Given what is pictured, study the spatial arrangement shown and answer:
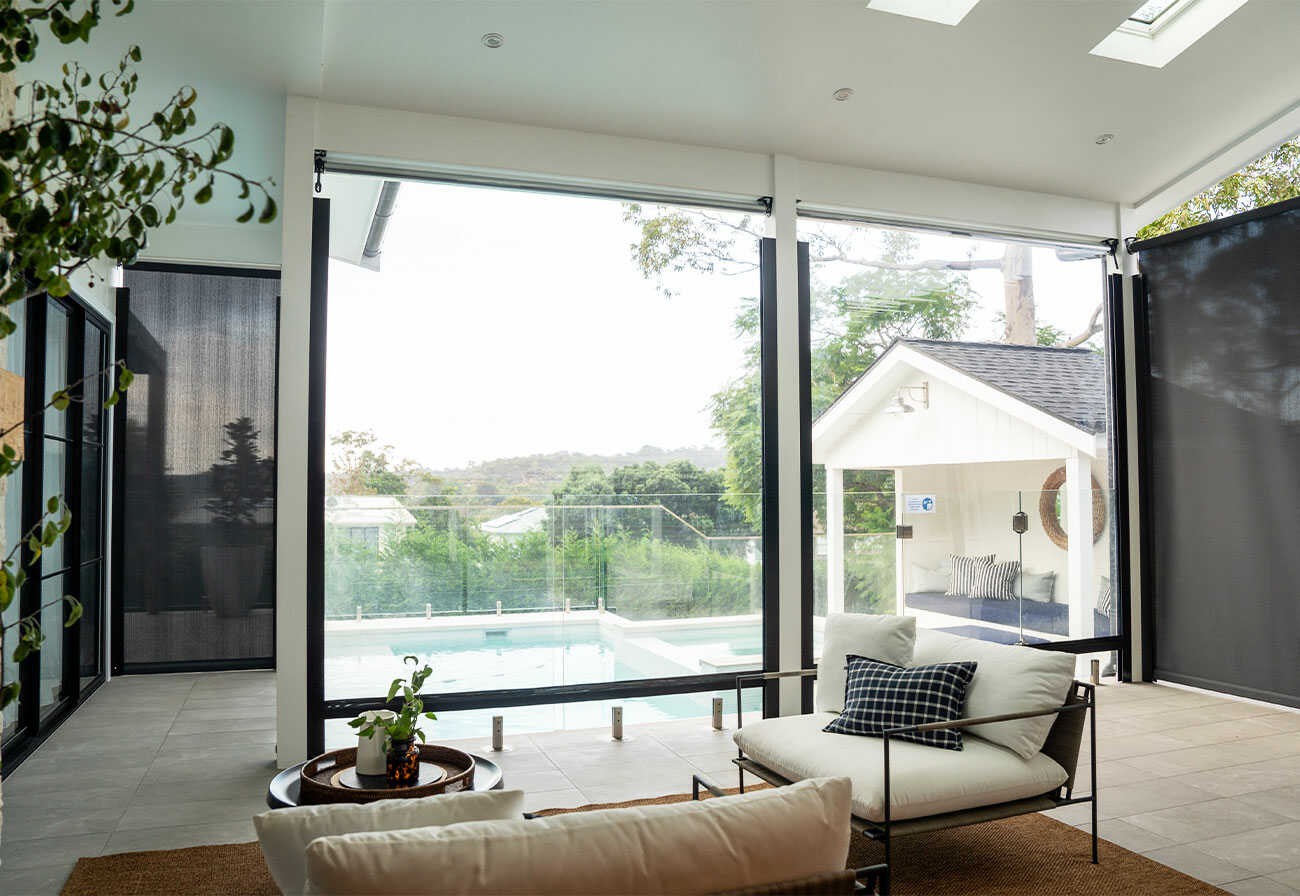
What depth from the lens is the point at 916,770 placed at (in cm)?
310

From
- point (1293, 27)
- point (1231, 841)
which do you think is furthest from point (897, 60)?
point (1231, 841)

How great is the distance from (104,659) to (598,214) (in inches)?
182

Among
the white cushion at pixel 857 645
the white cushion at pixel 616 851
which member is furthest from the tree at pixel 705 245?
the white cushion at pixel 616 851

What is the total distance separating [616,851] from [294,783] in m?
1.86

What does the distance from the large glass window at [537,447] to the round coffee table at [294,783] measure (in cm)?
182

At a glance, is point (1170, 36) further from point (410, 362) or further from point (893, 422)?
point (410, 362)

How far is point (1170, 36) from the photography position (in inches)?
196

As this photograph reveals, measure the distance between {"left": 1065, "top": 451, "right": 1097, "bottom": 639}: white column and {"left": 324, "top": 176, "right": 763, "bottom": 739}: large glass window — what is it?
2.34 meters

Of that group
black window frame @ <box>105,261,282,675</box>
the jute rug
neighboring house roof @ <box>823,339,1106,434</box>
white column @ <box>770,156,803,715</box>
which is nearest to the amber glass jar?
the jute rug

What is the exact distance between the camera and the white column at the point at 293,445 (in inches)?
178

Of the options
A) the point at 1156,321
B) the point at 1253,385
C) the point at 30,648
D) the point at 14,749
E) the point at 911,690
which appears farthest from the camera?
the point at 1156,321

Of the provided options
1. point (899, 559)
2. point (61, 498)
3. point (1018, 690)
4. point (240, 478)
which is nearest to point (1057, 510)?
point (899, 559)

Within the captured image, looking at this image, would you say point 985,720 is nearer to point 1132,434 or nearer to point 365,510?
point 365,510

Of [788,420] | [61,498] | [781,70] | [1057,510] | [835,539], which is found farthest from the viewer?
[1057,510]
